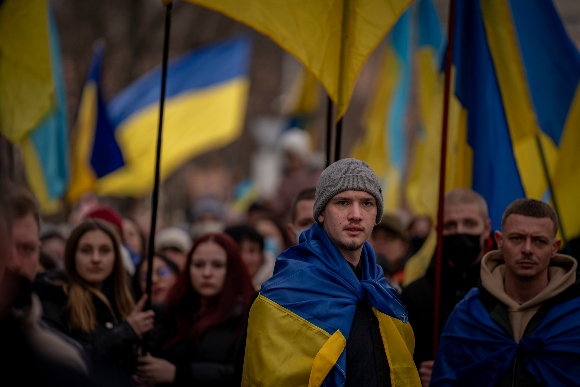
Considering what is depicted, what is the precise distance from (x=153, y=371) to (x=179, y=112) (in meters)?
7.68

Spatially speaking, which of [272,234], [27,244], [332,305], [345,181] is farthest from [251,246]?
[332,305]

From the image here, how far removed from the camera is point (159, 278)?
26.3ft

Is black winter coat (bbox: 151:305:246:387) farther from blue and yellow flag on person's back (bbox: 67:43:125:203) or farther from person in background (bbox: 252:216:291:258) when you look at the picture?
blue and yellow flag on person's back (bbox: 67:43:125:203)

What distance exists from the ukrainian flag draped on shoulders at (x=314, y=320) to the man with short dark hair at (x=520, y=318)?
523 millimetres

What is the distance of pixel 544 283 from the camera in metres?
5.14

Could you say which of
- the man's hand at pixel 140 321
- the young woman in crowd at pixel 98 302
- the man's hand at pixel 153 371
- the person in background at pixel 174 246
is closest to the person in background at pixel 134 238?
the person in background at pixel 174 246

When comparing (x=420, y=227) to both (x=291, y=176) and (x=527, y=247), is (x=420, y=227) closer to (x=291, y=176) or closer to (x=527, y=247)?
(x=291, y=176)

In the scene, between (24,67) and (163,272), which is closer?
(24,67)

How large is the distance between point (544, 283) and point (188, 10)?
25.5m

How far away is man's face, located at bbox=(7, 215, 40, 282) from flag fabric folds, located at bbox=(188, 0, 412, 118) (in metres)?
1.56

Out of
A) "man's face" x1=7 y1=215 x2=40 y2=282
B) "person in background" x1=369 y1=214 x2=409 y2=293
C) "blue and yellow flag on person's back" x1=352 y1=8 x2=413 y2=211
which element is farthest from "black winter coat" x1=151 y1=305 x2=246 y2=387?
"blue and yellow flag on person's back" x1=352 y1=8 x2=413 y2=211

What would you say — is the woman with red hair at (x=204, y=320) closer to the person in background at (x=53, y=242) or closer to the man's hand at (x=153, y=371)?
the man's hand at (x=153, y=371)

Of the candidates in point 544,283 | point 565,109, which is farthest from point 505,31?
point 544,283

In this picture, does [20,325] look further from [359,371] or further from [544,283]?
[544,283]
